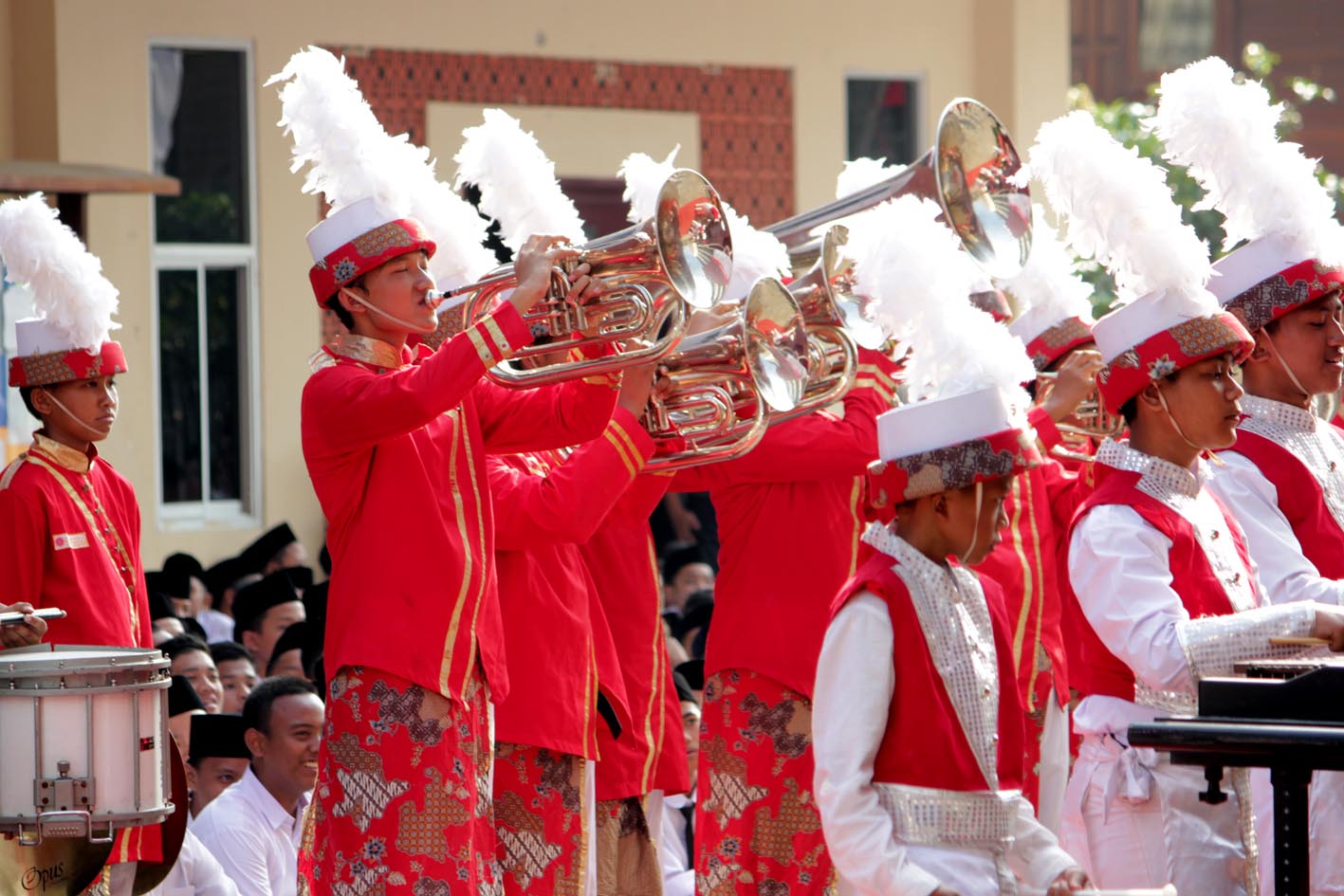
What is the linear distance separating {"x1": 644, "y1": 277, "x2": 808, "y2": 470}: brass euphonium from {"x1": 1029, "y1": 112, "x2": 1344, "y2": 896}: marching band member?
1057 mm

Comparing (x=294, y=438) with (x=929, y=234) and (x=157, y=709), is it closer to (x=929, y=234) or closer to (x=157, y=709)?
(x=157, y=709)

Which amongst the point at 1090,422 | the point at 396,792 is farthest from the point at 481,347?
the point at 1090,422

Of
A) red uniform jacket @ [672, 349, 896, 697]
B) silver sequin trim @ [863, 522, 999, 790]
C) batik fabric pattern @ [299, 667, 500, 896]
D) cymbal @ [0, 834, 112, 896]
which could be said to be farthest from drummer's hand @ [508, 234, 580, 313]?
cymbal @ [0, 834, 112, 896]

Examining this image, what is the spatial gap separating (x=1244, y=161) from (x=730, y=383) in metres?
1.49

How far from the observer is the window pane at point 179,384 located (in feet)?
43.3

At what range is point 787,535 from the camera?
6.41 metres

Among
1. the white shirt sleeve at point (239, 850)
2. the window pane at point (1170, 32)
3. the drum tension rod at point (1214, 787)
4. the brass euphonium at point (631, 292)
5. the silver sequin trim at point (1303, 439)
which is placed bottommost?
the white shirt sleeve at point (239, 850)

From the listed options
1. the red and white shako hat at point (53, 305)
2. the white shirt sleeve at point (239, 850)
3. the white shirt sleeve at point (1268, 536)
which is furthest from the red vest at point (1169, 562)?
the white shirt sleeve at point (239, 850)

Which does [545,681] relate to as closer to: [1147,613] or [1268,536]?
[1147,613]

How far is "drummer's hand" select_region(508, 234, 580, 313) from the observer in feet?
16.8

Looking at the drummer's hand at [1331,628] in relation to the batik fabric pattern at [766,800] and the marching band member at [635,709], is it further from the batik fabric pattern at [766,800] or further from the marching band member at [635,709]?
the marching band member at [635,709]

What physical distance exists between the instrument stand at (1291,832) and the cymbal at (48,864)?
9.18 ft

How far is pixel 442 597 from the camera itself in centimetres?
504

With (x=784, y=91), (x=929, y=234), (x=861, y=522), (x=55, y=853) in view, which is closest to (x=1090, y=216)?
(x=929, y=234)
